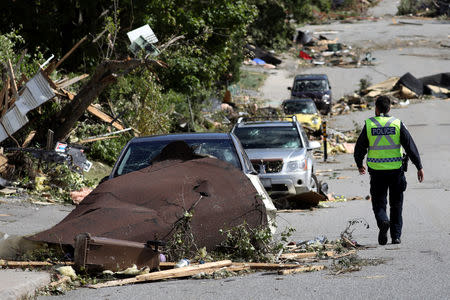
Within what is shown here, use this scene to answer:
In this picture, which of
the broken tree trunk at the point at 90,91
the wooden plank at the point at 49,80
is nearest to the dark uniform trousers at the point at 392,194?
the broken tree trunk at the point at 90,91

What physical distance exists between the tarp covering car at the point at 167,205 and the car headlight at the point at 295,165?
586 cm

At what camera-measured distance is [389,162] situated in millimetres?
9867

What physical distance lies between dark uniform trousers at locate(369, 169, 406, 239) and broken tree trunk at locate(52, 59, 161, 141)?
21.6ft

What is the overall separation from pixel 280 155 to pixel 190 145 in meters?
4.94

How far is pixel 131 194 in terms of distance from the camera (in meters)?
8.36

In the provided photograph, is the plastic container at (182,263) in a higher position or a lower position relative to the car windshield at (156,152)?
lower

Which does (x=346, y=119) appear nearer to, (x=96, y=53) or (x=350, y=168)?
(x=350, y=168)

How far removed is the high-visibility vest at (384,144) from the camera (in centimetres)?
988

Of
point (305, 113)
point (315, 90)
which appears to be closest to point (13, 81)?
point (305, 113)

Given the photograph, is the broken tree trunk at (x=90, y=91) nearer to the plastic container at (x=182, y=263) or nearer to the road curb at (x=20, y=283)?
the plastic container at (x=182, y=263)

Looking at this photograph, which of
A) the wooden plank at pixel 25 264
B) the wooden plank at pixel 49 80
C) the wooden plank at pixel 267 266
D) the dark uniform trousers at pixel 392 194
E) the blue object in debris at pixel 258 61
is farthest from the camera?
the blue object in debris at pixel 258 61

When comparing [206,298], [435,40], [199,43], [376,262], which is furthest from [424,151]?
[435,40]

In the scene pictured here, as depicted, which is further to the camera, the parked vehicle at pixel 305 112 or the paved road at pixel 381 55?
the paved road at pixel 381 55

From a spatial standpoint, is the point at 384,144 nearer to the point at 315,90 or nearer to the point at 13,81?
the point at 13,81
